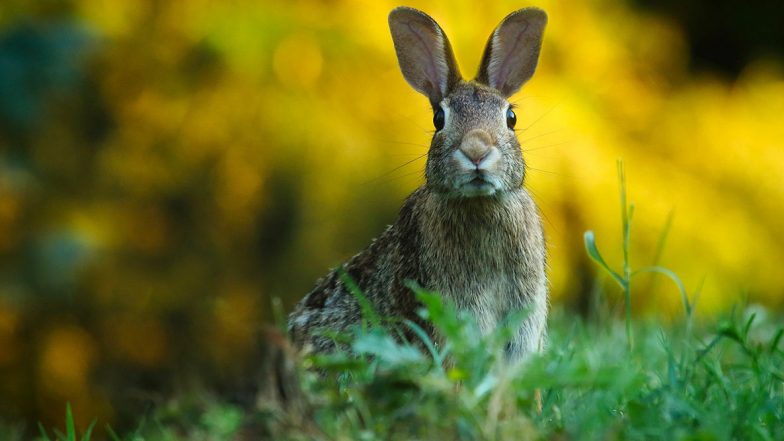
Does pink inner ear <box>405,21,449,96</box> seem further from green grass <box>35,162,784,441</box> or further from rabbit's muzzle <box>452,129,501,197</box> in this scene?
green grass <box>35,162,784,441</box>

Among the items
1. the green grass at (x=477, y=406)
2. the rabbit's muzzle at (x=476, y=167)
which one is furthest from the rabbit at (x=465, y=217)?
the green grass at (x=477, y=406)

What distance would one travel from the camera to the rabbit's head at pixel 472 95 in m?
3.20

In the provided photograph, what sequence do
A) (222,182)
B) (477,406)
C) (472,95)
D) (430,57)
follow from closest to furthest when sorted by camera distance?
(477,406) → (472,95) → (430,57) → (222,182)

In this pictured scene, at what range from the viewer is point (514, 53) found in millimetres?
3684

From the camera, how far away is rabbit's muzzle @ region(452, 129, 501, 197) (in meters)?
3.16

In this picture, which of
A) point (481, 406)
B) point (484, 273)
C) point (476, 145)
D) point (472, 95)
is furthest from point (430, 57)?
point (481, 406)

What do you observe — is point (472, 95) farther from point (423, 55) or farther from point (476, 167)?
point (476, 167)

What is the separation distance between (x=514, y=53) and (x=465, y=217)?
68cm

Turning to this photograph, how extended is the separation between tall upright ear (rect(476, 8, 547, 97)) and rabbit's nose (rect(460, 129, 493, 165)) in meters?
0.47

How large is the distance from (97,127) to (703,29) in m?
4.33

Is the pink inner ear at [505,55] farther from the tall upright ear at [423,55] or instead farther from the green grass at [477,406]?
the green grass at [477,406]

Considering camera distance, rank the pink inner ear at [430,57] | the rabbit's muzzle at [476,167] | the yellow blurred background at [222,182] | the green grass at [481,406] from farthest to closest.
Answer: the yellow blurred background at [222,182] < the pink inner ear at [430,57] < the rabbit's muzzle at [476,167] < the green grass at [481,406]

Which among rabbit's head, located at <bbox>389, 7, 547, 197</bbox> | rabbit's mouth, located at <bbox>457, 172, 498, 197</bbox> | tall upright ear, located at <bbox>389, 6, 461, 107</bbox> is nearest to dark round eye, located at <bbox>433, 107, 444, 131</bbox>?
rabbit's head, located at <bbox>389, 7, 547, 197</bbox>

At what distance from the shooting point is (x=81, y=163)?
6.73 metres
